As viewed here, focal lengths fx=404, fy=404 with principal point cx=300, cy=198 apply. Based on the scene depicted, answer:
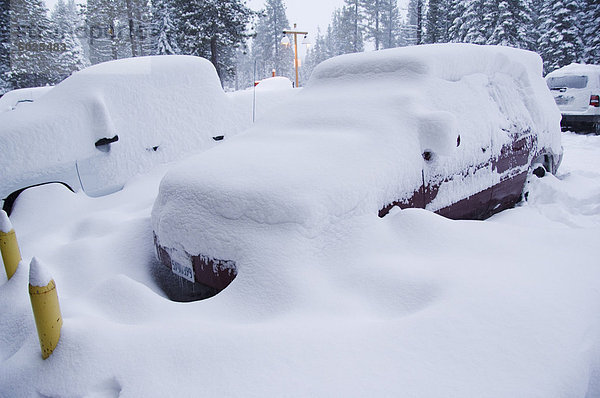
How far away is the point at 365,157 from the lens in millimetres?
2820

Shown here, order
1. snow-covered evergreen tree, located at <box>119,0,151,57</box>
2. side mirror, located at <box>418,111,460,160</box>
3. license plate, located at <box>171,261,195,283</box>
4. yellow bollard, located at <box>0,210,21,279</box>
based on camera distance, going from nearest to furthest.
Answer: license plate, located at <box>171,261,195,283</box>
side mirror, located at <box>418,111,460,160</box>
yellow bollard, located at <box>0,210,21,279</box>
snow-covered evergreen tree, located at <box>119,0,151,57</box>

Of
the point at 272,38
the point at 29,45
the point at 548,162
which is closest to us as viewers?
the point at 548,162

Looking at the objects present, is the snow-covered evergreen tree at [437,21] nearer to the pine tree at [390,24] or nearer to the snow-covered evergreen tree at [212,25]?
the snow-covered evergreen tree at [212,25]

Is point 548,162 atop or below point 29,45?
below

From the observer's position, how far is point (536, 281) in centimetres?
208

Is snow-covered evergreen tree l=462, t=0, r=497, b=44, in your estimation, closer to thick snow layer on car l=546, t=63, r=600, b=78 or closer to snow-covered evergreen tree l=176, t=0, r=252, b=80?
snow-covered evergreen tree l=176, t=0, r=252, b=80

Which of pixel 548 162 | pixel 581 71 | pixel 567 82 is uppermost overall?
pixel 581 71

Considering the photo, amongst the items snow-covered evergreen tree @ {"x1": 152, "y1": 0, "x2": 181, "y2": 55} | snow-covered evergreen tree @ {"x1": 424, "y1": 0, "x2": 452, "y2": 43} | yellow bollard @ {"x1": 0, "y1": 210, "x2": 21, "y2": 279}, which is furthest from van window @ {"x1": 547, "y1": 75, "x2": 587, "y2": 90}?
snow-covered evergreen tree @ {"x1": 424, "y1": 0, "x2": 452, "y2": 43}

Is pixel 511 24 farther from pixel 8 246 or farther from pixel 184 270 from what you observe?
pixel 8 246

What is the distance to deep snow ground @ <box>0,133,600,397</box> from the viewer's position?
5.32 ft

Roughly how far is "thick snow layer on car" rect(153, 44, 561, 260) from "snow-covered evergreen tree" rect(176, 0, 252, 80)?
66.6ft

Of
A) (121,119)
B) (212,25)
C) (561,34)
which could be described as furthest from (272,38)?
(121,119)

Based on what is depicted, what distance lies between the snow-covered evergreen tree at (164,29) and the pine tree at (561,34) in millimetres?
22939

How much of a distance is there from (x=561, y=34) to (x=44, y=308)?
29.7 meters
